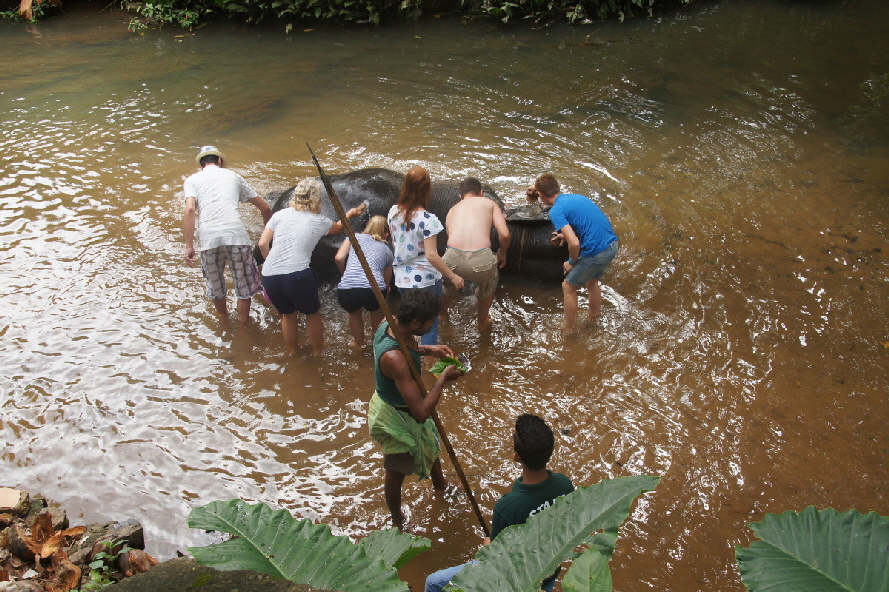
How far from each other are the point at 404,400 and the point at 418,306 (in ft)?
1.93

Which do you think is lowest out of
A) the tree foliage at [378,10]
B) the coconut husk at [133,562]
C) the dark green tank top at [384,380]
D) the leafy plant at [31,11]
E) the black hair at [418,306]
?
the coconut husk at [133,562]

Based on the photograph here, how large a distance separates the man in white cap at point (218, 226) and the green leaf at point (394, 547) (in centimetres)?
423

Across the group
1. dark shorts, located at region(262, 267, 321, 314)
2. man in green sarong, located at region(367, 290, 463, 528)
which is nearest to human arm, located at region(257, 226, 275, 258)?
dark shorts, located at region(262, 267, 321, 314)

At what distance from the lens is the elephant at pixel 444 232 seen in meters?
6.52

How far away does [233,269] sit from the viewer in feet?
19.2

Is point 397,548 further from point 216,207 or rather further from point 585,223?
point 216,207

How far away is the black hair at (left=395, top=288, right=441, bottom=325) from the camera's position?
11.0 feet

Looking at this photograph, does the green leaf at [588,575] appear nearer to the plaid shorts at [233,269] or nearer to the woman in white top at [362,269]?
the woman in white top at [362,269]

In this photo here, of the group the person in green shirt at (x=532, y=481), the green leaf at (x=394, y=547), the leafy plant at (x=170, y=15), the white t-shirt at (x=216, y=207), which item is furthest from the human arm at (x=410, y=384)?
the leafy plant at (x=170, y=15)

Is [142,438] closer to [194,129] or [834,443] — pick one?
[834,443]

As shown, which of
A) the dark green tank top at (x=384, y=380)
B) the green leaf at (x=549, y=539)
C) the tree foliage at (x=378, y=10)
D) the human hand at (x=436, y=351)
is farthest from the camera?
the tree foliage at (x=378, y=10)

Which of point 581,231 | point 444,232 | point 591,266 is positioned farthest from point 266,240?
point 591,266

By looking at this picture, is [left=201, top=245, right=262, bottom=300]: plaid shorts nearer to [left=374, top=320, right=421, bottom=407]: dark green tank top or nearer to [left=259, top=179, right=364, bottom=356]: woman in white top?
[left=259, top=179, right=364, bottom=356]: woman in white top

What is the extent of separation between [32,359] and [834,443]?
6606 mm
